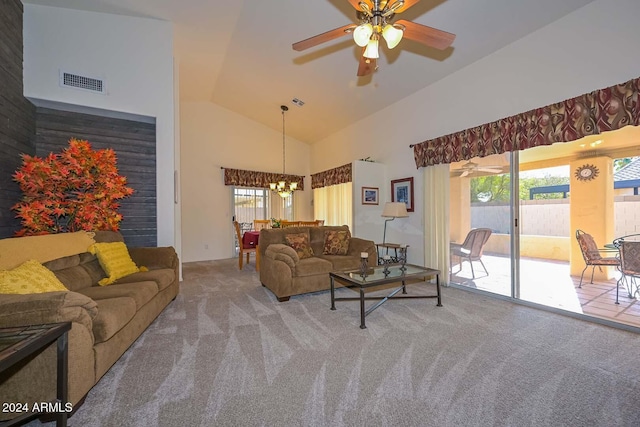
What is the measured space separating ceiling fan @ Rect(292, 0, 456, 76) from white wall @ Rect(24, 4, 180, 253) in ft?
8.78

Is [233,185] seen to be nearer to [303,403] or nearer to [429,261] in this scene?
[429,261]

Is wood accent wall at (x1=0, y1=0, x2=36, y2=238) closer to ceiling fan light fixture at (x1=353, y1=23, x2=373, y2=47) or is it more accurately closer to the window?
ceiling fan light fixture at (x1=353, y1=23, x2=373, y2=47)

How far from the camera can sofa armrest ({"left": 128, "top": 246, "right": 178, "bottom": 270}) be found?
10.7 feet

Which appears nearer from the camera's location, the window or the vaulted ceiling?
the vaulted ceiling

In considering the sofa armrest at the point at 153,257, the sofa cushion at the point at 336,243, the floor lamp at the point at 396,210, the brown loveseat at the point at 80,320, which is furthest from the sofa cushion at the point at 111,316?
the floor lamp at the point at 396,210

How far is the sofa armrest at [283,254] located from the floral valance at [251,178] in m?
3.57

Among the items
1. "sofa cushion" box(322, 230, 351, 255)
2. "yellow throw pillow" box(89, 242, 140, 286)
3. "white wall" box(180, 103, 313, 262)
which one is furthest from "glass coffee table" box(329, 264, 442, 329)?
"white wall" box(180, 103, 313, 262)

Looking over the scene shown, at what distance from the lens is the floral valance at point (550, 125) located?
8.12ft

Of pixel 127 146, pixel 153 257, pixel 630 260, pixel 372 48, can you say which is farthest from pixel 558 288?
pixel 127 146

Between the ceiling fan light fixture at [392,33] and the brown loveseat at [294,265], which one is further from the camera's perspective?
the brown loveseat at [294,265]

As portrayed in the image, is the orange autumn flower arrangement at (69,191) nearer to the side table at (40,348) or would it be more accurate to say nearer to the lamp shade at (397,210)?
the side table at (40,348)

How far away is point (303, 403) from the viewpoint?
1568 millimetres

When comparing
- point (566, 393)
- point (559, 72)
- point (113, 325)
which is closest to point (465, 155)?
point (559, 72)

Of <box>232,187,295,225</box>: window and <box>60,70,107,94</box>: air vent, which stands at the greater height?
<box>60,70,107,94</box>: air vent
